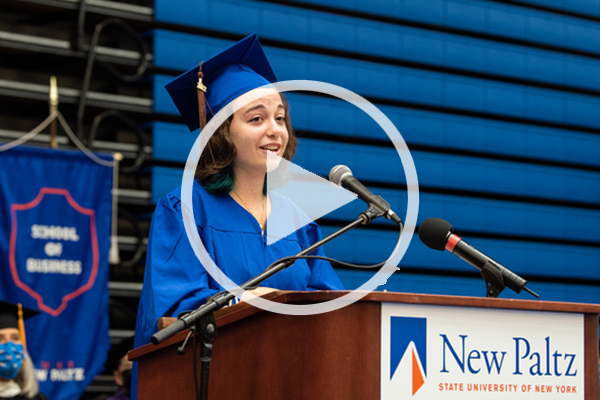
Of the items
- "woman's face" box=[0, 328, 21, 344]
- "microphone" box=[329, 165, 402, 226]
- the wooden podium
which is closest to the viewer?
the wooden podium

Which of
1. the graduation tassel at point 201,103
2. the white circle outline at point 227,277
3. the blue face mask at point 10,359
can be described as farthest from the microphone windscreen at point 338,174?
the blue face mask at point 10,359

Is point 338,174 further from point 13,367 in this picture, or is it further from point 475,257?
point 13,367

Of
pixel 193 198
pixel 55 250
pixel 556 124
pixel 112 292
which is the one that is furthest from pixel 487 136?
pixel 193 198

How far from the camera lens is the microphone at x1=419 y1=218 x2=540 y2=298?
63.3 inches

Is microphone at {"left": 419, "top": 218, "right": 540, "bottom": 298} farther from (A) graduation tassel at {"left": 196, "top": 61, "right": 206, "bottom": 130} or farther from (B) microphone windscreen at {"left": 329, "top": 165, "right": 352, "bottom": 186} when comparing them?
(A) graduation tassel at {"left": 196, "top": 61, "right": 206, "bottom": 130}

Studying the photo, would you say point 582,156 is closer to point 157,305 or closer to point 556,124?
point 556,124

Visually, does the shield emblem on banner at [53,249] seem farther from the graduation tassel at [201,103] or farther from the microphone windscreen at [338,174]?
the microphone windscreen at [338,174]

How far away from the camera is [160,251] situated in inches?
71.6

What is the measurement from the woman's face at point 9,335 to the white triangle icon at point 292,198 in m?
2.54

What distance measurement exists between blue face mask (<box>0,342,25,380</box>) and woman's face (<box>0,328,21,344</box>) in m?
0.09

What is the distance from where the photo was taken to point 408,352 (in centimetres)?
140

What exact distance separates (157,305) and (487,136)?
8.39 m

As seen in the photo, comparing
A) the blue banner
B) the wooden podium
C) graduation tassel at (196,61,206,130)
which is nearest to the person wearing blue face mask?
the blue banner

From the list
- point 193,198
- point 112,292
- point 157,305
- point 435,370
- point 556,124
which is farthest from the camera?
point 556,124
